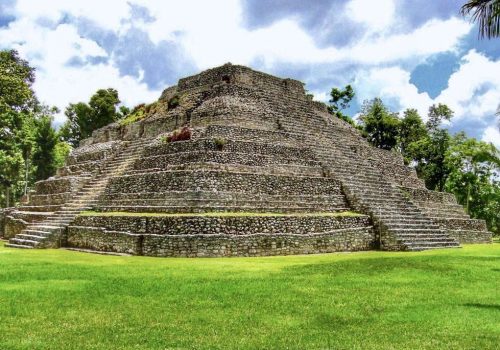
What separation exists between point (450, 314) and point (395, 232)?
12.7m

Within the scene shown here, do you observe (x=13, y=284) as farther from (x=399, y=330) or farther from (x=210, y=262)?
(x=399, y=330)

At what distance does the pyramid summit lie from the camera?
18.1m

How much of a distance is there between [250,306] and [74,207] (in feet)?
52.1

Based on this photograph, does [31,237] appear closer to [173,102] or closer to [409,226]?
[173,102]

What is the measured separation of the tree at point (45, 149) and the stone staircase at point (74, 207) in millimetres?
26908

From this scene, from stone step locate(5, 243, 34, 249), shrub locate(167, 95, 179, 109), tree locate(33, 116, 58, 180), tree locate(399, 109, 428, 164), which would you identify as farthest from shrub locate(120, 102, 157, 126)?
tree locate(399, 109, 428, 164)

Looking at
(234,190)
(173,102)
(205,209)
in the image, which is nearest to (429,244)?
(234,190)

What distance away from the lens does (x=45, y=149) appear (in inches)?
2002

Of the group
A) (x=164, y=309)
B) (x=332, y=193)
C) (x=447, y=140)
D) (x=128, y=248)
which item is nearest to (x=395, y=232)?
(x=332, y=193)

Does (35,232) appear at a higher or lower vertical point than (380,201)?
lower

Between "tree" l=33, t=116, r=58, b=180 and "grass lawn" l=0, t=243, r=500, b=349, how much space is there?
127ft

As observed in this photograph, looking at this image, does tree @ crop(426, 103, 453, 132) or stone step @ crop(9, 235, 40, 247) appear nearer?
stone step @ crop(9, 235, 40, 247)

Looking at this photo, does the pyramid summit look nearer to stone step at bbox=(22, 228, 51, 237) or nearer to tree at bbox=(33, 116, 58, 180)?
stone step at bbox=(22, 228, 51, 237)

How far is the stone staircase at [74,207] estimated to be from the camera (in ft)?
68.6
